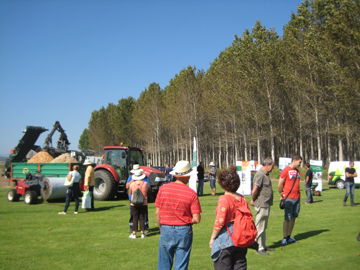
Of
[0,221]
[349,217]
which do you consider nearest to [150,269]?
[0,221]

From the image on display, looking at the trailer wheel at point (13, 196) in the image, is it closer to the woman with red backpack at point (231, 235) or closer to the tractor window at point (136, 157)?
the tractor window at point (136, 157)

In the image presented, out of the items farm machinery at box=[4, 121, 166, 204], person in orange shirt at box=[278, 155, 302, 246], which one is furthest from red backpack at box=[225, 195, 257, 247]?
farm machinery at box=[4, 121, 166, 204]

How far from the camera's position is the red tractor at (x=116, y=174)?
51.4 ft

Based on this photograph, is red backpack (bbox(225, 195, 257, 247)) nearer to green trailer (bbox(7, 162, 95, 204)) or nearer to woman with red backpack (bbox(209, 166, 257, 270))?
woman with red backpack (bbox(209, 166, 257, 270))

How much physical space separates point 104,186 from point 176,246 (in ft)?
41.8

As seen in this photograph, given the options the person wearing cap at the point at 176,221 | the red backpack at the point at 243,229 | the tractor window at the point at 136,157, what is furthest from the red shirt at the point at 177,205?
the tractor window at the point at 136,157

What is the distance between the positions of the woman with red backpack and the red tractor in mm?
11410

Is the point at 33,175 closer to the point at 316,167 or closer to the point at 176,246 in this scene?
the point at 176,246

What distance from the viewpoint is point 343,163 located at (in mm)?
22016

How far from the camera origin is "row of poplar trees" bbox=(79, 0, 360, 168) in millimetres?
27922

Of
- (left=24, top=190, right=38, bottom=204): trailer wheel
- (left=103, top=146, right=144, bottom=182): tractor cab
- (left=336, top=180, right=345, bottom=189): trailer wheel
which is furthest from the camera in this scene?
(left=336, top=180, right=345, bottom=189): trailer wheel

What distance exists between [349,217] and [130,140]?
218 ft

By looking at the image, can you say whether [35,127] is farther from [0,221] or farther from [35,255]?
[35,255]

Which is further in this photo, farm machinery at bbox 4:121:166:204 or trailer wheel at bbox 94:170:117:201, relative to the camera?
trailer wheel at bbox 94:170:117:201
